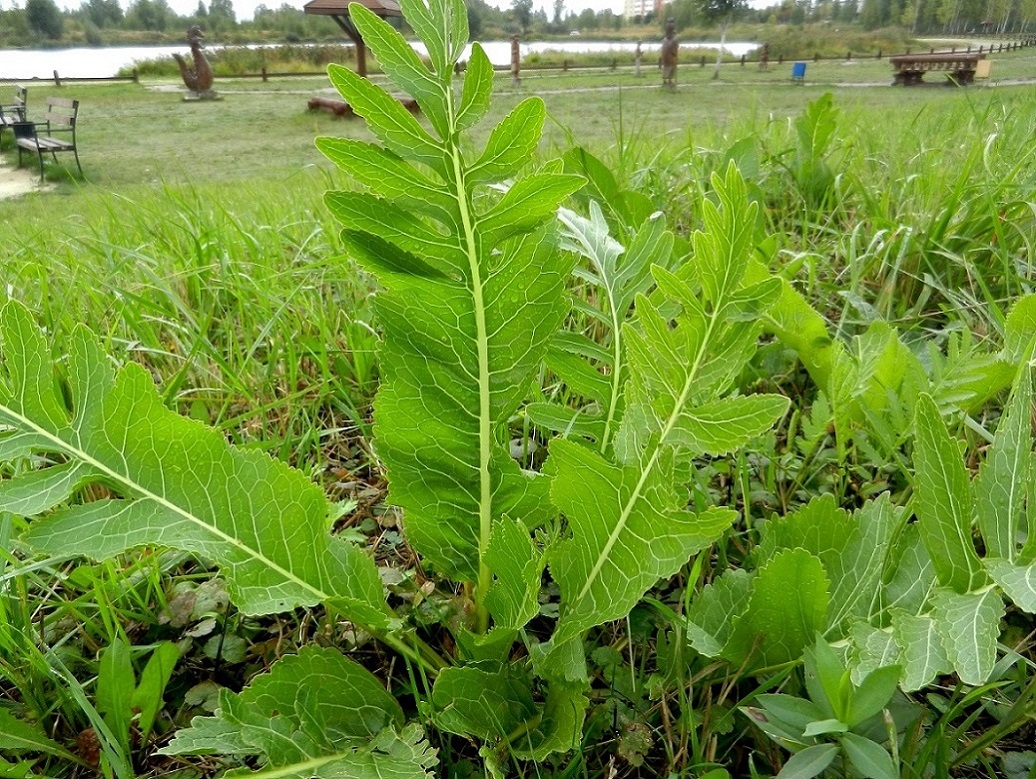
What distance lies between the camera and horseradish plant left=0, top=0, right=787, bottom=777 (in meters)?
0.36

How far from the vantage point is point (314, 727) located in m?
0.38

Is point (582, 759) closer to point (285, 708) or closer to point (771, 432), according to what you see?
point (285, 708)

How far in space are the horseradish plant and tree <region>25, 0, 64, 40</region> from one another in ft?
45.0

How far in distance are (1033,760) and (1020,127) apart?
62.2 inches

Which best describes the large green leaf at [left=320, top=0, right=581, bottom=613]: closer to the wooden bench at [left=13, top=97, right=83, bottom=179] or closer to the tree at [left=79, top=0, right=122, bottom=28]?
the wooden bench at [left=13, top=97, right=83, bottom=179]

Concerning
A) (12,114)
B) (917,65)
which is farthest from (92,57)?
(917,65)

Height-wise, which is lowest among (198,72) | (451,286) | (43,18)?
(451,286)

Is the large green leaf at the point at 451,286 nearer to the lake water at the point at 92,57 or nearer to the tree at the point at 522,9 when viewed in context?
the tree at the point at 522,9

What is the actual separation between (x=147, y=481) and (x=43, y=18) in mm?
14221

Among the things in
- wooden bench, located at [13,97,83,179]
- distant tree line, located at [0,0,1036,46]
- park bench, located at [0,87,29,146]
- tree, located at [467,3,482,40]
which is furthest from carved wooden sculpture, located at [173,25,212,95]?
tree, located at [467,3,482,40]

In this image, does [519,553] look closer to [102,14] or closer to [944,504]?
[944,504]

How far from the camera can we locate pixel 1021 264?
3.08ft

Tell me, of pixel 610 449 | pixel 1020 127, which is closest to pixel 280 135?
pixel 1020 127

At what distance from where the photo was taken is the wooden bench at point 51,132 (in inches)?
331
